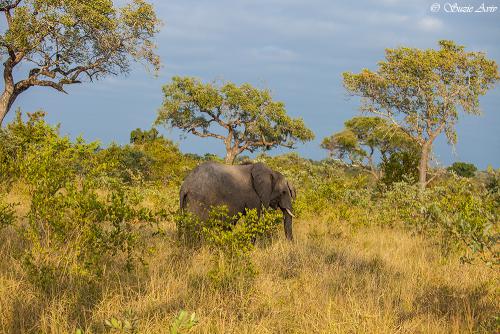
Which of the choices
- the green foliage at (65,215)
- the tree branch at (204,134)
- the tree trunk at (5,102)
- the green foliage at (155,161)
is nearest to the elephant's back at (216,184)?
the green foliage at (65,215)

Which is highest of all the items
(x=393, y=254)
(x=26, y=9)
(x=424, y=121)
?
(x=26, y=9)

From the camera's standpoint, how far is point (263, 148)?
4503 cm

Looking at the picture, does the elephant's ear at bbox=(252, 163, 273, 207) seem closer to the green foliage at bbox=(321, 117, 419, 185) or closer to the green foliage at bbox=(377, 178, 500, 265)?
the green foliage at bbox=(377, 178, 500, 265)

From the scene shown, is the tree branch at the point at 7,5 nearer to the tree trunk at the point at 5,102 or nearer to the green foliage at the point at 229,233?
the tree trunk at the point at 5,102

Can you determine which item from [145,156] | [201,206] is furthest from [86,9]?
Result: [201,206]

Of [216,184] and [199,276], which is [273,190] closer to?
[216,184]

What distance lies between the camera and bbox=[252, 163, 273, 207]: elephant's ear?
410 inches

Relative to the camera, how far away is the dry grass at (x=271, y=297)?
15.3ft

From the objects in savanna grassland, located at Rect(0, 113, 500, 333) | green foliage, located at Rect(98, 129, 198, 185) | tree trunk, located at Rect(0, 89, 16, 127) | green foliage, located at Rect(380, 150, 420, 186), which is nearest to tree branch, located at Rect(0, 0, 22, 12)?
tree trunk, located at Rect(0, 89, 16, 127)

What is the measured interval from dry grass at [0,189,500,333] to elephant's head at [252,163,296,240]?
2564 mm

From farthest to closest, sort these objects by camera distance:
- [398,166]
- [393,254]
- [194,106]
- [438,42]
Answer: [194,106] < [438,42] < [398,166] < [393,254]

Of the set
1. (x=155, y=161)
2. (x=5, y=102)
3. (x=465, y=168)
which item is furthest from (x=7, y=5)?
(x=465, y=168)

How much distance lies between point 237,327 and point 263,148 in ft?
133

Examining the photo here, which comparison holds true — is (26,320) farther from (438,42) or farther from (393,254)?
(438,42)
